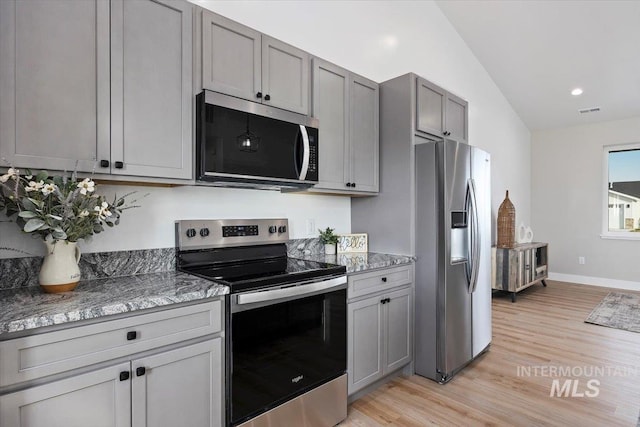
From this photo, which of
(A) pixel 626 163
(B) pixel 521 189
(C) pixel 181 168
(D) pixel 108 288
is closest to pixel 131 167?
(C) pixel 181 168

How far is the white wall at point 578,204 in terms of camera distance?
5.72 meters

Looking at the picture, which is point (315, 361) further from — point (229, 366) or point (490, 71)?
point (490, 71)

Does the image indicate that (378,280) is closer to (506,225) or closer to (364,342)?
(364,342)

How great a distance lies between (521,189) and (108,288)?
6.60m

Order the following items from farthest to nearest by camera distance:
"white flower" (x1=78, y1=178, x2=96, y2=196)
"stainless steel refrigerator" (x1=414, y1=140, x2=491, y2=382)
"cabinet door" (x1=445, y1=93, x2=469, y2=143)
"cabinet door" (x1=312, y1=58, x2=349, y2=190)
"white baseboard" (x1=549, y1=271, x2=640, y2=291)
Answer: "white baseboard" (x1=549, y1=271, x2=640, y2=291), "cabinet door" (x1=445, y1=93, x2=469, y2=143), "stainless steel refrigerator" (x1=414, y1=140, x2=491, y2=382), "cabinet door" (x1=312, y1=58, x2=349, y2=190), "white flower" (x1=78, y1=178, x2=96, y2=196)

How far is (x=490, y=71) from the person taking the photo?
530 centimetres

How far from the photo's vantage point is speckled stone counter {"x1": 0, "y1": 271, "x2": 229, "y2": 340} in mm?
1142

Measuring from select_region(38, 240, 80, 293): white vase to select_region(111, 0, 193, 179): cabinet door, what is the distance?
382mm

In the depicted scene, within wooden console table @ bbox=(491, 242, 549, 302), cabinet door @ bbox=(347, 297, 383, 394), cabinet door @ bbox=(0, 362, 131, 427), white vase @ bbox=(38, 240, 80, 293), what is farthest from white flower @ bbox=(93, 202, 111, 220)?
wooden console table @ bbox=(491, 242, 549, 302)

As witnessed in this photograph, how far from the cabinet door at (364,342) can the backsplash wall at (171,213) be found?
2.49 ft

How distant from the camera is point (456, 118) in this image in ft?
11.1

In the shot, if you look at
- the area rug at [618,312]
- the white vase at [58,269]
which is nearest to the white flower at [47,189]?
the white vase at [58,269]

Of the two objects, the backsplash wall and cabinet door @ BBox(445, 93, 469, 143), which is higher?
cabinet door @ BBox(445, 93, 469, 143)

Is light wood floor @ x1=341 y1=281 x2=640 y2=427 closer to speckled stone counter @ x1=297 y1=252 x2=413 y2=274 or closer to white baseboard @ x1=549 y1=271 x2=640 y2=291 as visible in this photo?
speckled stone counter @ x1=297 y1=252 x2=413 y2=274
